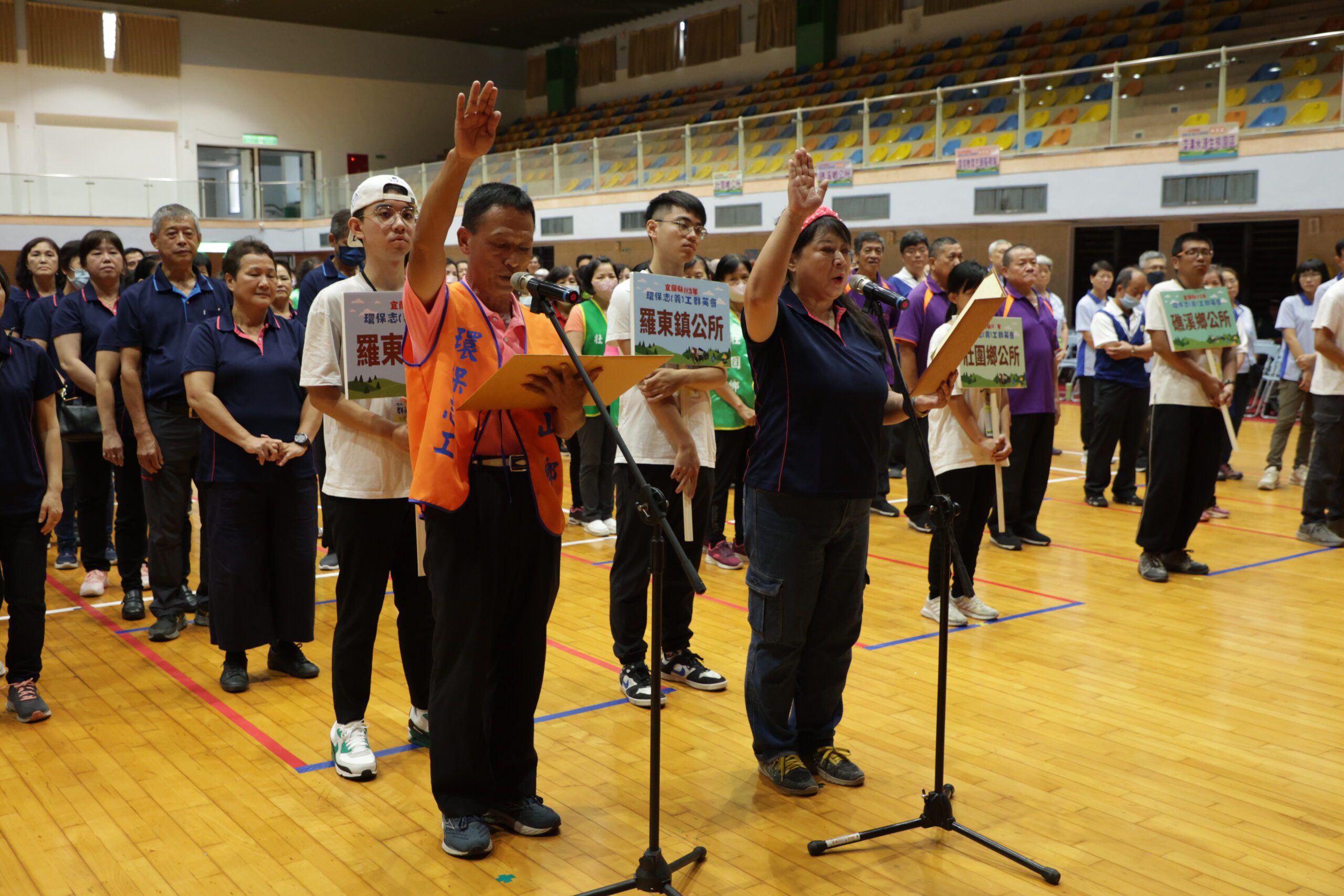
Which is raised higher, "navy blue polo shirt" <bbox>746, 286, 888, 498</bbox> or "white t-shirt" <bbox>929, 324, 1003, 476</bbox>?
"navy blue polo shirt" <bbox>746, 286, 888, 498</bbox>

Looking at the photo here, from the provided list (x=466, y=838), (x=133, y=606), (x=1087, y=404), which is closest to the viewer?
(x=466, y=838)

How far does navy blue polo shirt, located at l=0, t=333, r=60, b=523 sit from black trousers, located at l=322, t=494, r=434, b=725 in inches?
46.0

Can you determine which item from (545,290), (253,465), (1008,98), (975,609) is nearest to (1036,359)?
(975,609)

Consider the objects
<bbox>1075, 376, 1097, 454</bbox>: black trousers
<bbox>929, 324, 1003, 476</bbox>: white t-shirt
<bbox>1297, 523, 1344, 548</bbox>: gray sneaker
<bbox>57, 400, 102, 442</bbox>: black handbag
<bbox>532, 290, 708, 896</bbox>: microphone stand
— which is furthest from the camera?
<bbox>1075, 376, 1097, 454</bbox>: black trousers

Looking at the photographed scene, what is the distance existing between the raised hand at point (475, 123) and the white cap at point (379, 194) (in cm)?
110

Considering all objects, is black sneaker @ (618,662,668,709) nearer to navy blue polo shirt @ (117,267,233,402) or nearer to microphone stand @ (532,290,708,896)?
microphone stand @ (532,290,708,896)

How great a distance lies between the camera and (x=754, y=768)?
137 inches

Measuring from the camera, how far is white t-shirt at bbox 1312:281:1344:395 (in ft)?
20.6

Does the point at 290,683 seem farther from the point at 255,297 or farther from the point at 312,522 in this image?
the point at 255,297

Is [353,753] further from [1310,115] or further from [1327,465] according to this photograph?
[1310,115]

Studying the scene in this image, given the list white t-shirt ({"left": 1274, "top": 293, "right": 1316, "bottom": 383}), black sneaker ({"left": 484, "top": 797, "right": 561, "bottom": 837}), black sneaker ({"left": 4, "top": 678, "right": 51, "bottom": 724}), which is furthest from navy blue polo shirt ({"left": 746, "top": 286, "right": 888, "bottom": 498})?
white t-shirt ({"left": 1274, "top": 293, "right": 1316, "bottom": 383})

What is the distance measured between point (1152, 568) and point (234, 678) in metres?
4.49

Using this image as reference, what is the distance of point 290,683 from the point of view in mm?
4344

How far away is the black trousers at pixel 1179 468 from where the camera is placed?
5625 millimetres
